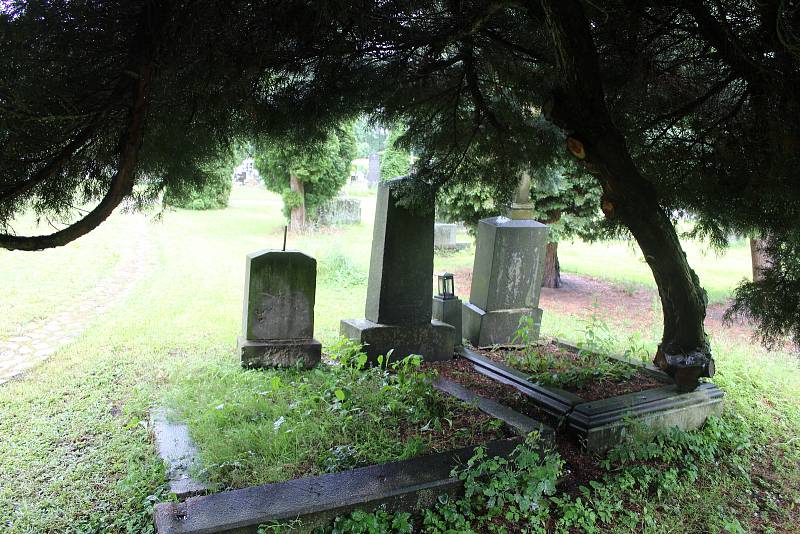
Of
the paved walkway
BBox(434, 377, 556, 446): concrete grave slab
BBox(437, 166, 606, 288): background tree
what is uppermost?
BBox(437, 166, 606, 288): background tree

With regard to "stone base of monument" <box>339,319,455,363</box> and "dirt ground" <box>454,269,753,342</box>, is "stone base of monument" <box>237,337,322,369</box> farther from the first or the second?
"dirt ground" <box>454,269,753,342</box>

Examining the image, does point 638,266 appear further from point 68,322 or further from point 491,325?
point 68,322

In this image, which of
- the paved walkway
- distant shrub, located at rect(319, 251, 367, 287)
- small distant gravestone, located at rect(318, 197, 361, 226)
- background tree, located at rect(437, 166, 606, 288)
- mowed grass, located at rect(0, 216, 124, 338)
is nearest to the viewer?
the paved walkway

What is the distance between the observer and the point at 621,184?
143 inches

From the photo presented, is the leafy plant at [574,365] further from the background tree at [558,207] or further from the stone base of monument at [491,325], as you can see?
the background tree at [558,207]

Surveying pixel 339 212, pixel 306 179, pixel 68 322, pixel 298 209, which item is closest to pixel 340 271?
pixel 68 322

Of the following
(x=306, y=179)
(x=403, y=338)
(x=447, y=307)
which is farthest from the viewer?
(x=306, y=179)

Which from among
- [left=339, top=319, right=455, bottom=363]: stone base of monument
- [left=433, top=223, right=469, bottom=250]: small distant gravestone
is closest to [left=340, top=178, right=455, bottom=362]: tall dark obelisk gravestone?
[left=339, top=319, right=455, bottom=363]: stone base of monument

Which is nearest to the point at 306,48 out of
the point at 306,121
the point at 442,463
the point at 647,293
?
the point at 306,121

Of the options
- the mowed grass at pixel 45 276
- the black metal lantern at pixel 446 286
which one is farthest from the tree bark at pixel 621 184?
the mowed grass at pixel 45 276

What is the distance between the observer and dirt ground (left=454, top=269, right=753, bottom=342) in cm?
836

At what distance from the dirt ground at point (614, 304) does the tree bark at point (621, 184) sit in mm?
3691

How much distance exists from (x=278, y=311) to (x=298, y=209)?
11490 millimetres

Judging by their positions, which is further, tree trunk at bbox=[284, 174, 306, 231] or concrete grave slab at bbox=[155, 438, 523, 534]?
tree trunk at bbox=[284, 174, 306, 231]
